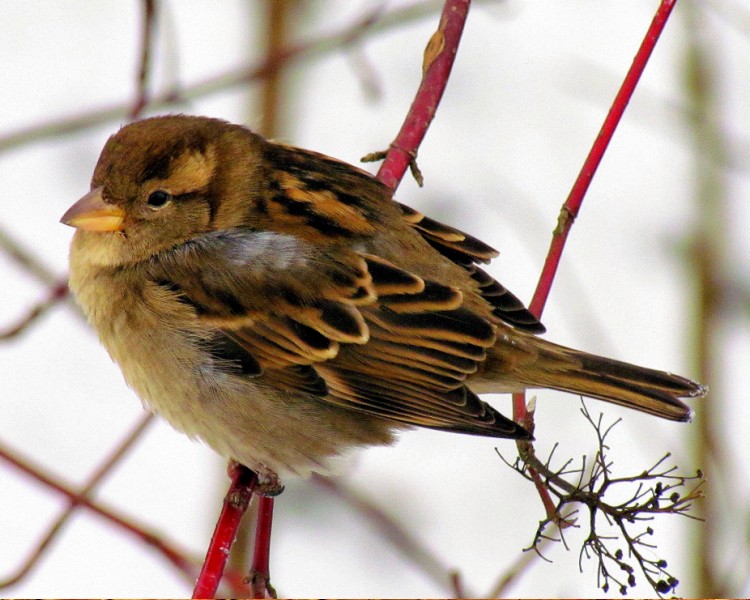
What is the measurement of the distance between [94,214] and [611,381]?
1601mm

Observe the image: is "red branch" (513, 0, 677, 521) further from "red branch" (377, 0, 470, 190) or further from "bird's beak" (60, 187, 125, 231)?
"bird's beak" (60, 187, 125, 231)

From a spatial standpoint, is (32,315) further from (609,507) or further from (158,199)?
(609,507)

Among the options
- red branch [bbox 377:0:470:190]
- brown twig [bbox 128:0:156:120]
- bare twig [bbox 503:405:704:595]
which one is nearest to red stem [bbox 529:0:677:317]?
bare twig [bbox 503:405:704:595]

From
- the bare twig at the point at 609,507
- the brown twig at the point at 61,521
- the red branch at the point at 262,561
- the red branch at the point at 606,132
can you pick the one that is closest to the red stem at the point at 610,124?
the red branch at the point at 606,132

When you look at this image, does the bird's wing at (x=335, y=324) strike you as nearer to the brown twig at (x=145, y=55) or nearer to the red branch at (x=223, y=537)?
the red branch at (x=223, y=537)

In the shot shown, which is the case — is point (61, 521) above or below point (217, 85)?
below

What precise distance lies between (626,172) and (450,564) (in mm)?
2901

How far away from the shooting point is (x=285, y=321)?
11.4 ft

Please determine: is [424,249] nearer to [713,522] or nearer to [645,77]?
[713,522]

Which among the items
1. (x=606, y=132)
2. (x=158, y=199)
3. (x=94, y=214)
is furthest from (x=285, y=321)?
(x=606, y=132)

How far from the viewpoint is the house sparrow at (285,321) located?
3438mm

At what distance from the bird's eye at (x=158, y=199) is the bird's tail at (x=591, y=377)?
3.59 feet

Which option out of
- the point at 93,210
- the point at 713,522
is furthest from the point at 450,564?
the point at 93,210

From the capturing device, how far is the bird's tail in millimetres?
3256
